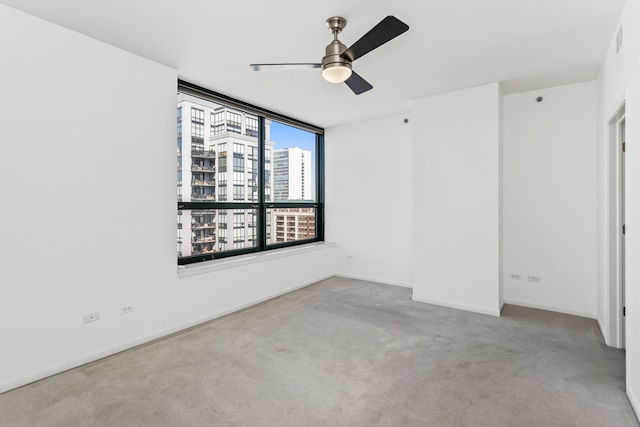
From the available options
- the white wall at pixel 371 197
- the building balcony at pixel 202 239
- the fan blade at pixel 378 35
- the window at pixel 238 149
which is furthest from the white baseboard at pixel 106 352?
the fan blade at pixel 378 35

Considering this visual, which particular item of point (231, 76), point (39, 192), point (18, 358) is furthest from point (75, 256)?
point (231, 76)

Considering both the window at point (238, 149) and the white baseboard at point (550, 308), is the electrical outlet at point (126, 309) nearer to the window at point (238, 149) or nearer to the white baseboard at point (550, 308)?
the window at point (238, 149)

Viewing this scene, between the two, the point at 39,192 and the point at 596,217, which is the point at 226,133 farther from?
the point at 596,217

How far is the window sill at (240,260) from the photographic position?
11.2 feet

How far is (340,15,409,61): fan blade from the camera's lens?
6.22 ft

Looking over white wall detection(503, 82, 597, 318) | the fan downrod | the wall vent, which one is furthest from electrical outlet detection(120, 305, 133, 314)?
the wall vent

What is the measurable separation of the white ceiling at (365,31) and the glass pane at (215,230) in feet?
5.20

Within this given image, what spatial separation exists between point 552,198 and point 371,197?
2.48m

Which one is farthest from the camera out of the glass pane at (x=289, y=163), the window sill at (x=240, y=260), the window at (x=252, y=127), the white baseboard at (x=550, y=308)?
the glass pane at (x=289, y=163)

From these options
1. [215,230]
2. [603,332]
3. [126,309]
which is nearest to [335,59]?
[215,230]

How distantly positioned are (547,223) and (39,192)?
5.17 m

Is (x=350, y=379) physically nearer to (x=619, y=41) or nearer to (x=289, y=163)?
(x=619, y=41)

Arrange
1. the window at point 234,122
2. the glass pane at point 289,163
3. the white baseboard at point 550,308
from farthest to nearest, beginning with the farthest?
the glass pane at point 289,163
the window at point 234,122
the white baseboard at point 550,308

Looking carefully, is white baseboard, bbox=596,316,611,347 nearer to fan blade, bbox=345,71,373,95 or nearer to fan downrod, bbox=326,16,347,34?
fan blade, bbox=345,71,373,95
